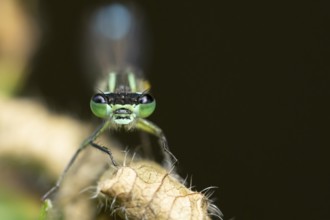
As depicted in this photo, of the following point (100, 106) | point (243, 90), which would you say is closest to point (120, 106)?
point (100, 106)

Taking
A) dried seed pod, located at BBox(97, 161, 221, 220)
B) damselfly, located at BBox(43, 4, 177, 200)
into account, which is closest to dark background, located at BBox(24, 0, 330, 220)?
damselfly, located at BBox(43, 4, 177, 200)

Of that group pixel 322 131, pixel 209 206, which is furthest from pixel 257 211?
pixel 209 206

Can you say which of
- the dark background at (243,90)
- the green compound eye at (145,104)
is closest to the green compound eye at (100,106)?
the green compound eye at (145,104)

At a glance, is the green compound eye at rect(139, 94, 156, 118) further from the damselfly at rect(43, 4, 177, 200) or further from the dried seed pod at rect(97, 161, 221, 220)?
the dried seed pod at rect(97, 161, 221, 220)

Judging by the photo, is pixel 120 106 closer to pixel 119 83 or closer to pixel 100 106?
pixel 100 106

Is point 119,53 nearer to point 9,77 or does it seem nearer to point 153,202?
point 9,77
